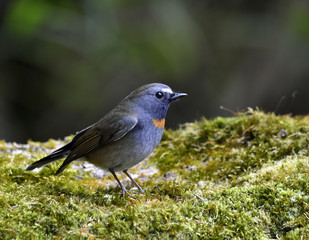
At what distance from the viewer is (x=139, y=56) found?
27.8ft

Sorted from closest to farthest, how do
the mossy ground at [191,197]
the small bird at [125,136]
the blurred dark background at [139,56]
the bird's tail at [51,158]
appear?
the mossy ground at [191,197] < the small bird at [125,136] < the bird's tail at [51,158] < the blurred dark background at [139,56]

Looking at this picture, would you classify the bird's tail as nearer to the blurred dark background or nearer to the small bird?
the small bird

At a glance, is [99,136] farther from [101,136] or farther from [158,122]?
[158,122]

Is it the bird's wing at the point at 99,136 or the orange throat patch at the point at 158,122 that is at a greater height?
the orange throat patch at the point at 158,122

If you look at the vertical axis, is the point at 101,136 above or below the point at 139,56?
below

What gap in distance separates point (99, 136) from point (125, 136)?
1.15 ft

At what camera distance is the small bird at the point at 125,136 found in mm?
4598

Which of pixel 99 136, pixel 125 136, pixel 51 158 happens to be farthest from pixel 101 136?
pixel 51 158

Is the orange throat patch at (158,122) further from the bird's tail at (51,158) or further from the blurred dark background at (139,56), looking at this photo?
the blurred dark background at (139,56)

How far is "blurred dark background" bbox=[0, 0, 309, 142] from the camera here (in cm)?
827

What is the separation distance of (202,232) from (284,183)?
1080 millimetres

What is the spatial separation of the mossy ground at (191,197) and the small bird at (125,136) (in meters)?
0.30

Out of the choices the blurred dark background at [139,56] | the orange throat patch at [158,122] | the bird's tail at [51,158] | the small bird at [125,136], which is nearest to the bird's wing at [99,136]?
the small bird at [125,136]

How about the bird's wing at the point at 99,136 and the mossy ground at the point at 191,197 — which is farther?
the bird's wing at the point at 99,136
